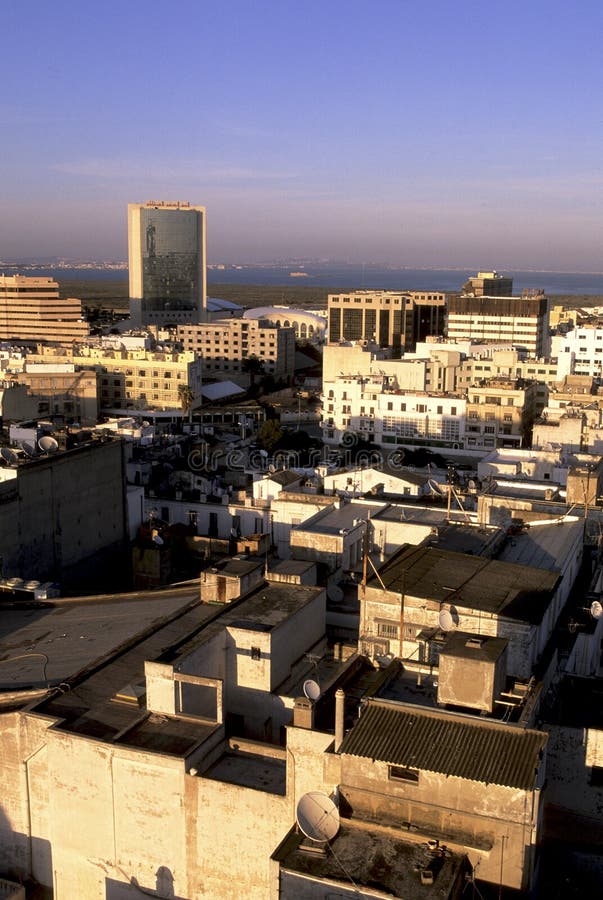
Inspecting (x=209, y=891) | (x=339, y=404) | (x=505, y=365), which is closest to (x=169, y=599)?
(x=209, y=891)

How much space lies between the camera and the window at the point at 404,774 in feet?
33.5

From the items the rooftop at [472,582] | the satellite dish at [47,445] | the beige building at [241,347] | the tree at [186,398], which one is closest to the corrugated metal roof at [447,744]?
the rooftop at [472,582]

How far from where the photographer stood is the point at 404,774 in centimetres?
1030

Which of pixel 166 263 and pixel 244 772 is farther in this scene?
pixel 166 263

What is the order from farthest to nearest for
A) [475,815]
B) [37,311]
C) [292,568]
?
[37,311] < [292,568] < [475,815]

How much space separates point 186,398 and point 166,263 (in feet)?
204

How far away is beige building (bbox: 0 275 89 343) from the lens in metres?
98.7

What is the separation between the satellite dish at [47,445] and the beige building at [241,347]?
54327 millimetres

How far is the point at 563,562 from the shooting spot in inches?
642

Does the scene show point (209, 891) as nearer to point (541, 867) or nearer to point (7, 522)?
point (541, 867)

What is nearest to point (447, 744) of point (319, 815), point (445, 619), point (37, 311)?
point (319, 815)

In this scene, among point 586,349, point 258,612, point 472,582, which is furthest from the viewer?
point 586,349

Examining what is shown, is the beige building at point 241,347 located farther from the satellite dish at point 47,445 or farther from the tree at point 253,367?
the satellite dish at point 47,445

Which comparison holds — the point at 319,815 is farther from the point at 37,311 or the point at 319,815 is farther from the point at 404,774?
the point at 37,311
